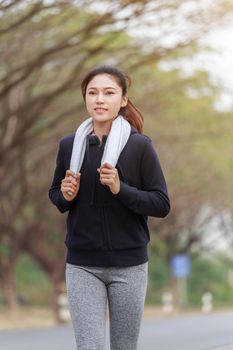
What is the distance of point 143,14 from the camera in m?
17.1

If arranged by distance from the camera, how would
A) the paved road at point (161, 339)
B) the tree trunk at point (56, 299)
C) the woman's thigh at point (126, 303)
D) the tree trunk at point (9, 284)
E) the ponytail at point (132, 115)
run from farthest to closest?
the tree trunk at point (9, 284) → the tree trunk at point (56, 299) → the paved road at point (161, 339) → the ponytail at point (132, 115) → the woman's thigh at point (126, 303)

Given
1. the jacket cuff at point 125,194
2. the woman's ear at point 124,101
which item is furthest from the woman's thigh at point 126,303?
the woman's ear at point 124,101

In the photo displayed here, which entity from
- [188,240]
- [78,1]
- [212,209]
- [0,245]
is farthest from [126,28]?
[188,240]

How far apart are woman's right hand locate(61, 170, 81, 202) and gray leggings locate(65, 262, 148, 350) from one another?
293 millimetres

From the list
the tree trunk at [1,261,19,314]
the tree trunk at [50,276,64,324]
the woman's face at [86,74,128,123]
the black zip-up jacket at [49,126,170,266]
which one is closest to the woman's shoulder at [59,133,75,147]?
the black zip-up jacket at [49,126,170,266]

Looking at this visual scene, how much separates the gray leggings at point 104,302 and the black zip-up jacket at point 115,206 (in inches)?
1.7

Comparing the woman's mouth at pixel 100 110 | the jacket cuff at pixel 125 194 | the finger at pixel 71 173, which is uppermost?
the woman's mouth at pixel 100 110

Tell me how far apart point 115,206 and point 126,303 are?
0.39 m

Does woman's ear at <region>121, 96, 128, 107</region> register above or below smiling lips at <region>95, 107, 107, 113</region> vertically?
above

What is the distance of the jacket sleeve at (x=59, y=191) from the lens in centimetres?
479

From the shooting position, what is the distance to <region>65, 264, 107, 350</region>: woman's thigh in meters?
4.59

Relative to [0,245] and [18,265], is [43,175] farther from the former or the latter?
[18,265]

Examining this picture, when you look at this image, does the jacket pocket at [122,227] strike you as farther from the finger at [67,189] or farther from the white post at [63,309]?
the white post at [63,309]

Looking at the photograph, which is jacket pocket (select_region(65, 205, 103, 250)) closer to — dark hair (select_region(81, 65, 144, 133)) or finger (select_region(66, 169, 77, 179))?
finger (select_region(66, 169, 77, 179))
